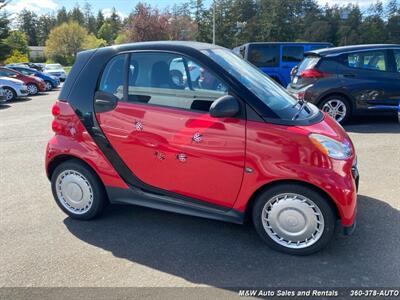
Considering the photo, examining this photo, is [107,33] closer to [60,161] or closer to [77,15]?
[77,15]

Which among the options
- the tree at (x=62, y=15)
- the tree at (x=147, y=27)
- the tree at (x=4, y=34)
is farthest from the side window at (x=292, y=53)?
the tree at (x=62, y=15)

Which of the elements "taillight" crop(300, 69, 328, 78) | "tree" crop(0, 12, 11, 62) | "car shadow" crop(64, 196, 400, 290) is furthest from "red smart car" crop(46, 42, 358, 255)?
"tree" crop(0, 12, 11, 62)

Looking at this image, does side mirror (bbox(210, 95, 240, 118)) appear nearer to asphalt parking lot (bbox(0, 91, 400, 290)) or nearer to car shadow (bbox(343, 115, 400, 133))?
asphalt parking lot (bbox(0, 91, 400, 290))

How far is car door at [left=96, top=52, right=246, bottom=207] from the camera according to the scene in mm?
3143

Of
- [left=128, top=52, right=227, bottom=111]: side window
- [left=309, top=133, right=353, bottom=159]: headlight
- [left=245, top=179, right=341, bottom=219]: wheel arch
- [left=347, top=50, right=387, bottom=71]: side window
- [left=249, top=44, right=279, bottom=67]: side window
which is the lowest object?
[left=245, top=179, right=341, bottom=219]: wheel arch

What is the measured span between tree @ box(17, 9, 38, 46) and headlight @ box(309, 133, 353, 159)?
4414 inches

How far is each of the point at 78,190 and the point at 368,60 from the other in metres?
6.55

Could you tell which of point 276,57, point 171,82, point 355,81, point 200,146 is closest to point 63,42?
point 276,57

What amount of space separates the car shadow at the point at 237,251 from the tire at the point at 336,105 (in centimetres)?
403

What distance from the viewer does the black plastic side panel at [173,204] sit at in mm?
3277

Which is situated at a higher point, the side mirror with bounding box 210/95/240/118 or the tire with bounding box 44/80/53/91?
the side mirror with bounding box 210/95/240/118

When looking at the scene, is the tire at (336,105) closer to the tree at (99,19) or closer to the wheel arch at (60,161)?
the wheel arch at (60,161)

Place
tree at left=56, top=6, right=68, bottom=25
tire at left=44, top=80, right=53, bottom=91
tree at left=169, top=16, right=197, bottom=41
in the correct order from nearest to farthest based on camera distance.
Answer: tire at left=44, top=80, right=53, bottom=91
tree at left=169, top=16, right=197, bottom=41
tree at left=56, top=6, right=68, bottom=25

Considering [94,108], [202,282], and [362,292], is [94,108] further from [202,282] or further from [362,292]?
[362,292]
